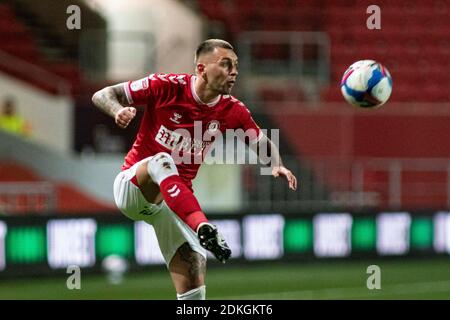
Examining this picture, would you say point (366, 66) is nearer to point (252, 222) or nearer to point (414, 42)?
point (252, 222)

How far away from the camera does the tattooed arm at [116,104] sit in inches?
257

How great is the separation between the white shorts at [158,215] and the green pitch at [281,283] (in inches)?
184

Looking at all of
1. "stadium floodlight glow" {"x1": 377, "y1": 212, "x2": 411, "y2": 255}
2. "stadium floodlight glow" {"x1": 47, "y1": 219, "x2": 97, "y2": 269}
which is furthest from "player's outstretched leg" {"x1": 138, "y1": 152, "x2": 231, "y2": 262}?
"stadium floodlight glow" {"x1": 377, "y1": 212, "x2": 411, "y2": 255}

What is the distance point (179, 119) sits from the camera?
7348mm

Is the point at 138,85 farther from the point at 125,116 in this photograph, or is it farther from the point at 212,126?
the point at 125,116

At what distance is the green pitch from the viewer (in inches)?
487

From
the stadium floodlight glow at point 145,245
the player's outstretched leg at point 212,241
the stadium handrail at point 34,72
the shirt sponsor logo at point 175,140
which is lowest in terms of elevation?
the stadium floodlight glow at point 145,245

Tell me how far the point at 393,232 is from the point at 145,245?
363 centimetres

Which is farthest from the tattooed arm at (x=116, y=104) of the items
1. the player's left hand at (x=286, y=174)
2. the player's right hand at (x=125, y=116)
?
the player's left hand at (x=286, y=174)

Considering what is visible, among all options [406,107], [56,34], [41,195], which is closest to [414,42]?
Answer: [406,107]

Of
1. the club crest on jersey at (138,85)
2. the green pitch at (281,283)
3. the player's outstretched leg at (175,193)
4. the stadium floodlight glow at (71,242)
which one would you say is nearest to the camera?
the player's outstretched leg at (175,193)

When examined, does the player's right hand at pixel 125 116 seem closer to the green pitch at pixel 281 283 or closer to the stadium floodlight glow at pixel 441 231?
the green pitch at pixel 281 283

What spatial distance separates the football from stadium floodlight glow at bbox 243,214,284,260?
22.0 feet

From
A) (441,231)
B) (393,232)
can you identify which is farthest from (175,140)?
(441,231)
